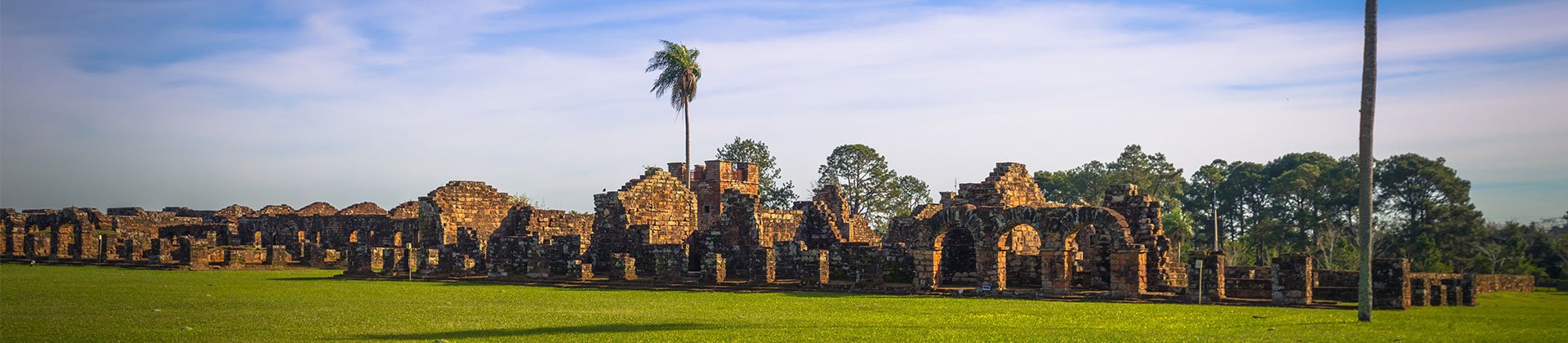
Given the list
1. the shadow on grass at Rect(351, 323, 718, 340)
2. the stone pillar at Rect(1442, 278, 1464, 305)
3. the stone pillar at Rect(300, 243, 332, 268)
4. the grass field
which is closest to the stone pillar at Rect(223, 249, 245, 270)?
the stone pillar at Rect(300, 243, 332, 268)

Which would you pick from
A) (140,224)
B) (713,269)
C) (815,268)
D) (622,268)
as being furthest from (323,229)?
(815,268)

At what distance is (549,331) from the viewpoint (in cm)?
1917

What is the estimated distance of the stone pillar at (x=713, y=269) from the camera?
33.7m

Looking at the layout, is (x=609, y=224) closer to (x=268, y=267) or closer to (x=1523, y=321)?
(x=268, y=267)

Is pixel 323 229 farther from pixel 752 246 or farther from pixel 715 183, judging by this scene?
pixel 752 246

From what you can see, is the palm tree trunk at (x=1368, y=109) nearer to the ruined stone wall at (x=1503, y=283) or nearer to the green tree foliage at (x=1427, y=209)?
the ruined stone wall at (x=1503, y=283)

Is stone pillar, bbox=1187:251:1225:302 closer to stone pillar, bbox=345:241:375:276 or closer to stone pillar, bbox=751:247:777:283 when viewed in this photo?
stone pillar, bbox=751:247:777:283

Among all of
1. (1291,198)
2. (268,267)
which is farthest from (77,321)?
(1291,198)

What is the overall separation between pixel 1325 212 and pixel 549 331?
2092 inches

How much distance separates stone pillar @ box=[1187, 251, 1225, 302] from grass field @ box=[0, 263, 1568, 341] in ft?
3.85

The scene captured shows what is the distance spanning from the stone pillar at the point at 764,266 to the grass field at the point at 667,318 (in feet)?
8.49

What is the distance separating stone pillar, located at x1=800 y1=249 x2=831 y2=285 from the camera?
1243 inches

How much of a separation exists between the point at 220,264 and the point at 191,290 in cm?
1741

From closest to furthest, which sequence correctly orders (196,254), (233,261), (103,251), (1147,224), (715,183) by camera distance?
(1147,224), (196,254), (233,261), (715,183), (103,251)
